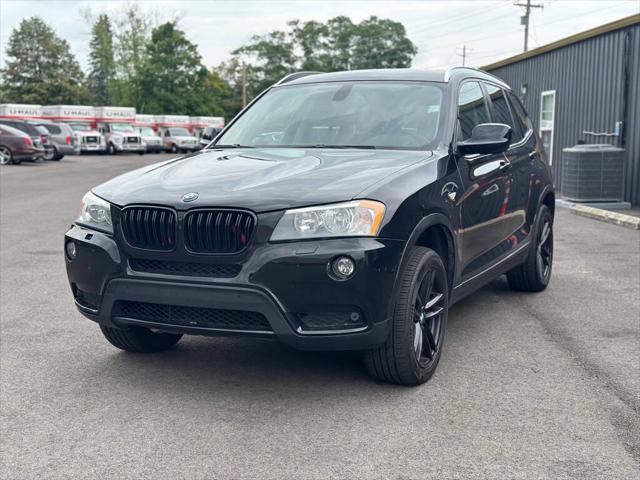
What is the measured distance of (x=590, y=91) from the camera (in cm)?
1706

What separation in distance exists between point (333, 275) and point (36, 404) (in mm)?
1672

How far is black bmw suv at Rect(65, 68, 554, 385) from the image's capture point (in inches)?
151

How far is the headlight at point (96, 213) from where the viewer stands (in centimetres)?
425

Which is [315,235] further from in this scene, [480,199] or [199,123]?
[199,123]

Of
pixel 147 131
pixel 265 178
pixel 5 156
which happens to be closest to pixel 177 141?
pixel 147 131

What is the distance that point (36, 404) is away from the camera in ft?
13.5

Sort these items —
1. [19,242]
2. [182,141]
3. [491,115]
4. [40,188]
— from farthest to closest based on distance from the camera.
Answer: [182,141]
[40,188]
[19,242]
[491,115]

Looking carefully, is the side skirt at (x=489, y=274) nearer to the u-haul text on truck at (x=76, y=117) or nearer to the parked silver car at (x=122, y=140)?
the u-haul text on truck at (x=76, y=117)

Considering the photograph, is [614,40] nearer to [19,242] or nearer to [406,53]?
[19,242]

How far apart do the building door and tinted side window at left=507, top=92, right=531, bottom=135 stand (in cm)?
1293

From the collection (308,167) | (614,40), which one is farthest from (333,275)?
(614,40)

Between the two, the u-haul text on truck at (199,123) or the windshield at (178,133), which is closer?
the windshield at (178,133)

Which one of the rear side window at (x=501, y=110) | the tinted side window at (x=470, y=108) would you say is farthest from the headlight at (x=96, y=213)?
the rear side window at (x=501, y=110)

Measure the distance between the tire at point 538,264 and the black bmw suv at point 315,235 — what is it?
4.98ft
